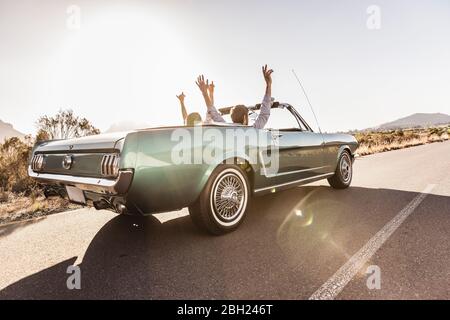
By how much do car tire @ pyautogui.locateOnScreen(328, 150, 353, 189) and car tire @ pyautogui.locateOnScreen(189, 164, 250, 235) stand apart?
2626 millimetres

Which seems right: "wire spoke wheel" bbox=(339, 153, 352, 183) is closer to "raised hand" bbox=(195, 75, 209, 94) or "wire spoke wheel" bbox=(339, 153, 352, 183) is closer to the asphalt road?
the asphalt road

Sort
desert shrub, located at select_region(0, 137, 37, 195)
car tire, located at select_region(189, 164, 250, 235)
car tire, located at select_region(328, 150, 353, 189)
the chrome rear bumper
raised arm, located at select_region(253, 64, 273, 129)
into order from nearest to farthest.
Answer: the chrome rear bumper
car tire, located at select_region(189, 164, 250, 235)
raised arm, located at select_region(253, 64, 273, 129)
car tire, located at select_region(328, 150, 353, 189)
desert shrub, located at select_region(0, 137, 37, 195)

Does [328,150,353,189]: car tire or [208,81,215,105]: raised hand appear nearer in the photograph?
[208,81,215,105]: raised hand

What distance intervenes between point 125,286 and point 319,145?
359 centimetres

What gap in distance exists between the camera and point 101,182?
2.51m

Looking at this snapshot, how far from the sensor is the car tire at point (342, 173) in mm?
5426

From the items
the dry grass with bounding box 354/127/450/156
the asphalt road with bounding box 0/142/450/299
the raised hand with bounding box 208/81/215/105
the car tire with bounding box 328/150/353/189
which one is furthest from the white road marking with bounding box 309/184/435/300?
Result: the dry grass with bounding box 354/127/450/156

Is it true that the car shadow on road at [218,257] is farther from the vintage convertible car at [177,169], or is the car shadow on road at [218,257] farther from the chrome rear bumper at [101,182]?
the chrome rear bumper at [101,182]

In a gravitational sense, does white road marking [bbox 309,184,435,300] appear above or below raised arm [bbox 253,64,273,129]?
below

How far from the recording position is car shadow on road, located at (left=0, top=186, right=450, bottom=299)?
2.09m
